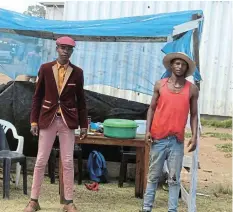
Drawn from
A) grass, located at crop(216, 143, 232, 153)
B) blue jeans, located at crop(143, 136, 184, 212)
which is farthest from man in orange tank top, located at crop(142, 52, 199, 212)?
grass, located at crop(216, 143, 232, 153)

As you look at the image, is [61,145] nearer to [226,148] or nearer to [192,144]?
[192,144]

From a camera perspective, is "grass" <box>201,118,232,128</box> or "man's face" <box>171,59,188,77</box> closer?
"man's face" <box>171,59,188,77</box>

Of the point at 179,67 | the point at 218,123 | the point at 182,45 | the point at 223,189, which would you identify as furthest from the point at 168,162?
the point at 218,123

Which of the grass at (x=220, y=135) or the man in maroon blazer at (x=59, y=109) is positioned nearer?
the man in maroon blazer at (x=59, y=109)

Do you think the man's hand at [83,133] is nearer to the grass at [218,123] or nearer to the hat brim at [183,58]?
the hat brim at [183,58]

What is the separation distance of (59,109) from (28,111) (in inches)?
93.7

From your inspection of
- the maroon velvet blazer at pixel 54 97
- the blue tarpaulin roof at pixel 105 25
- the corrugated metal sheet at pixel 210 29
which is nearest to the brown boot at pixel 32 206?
the maroon velvet blazer at pixel 54 97

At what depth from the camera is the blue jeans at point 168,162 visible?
14.5 ft

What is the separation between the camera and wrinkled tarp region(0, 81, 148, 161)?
688 centimetres

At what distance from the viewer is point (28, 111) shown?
22.6 ft

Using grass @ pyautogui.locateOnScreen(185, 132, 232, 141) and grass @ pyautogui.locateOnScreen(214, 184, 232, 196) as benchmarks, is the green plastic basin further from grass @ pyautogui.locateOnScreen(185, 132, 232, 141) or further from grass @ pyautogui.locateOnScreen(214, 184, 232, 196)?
grass @ pyautogui.locateOnScreen(185, 132, 232, 141)

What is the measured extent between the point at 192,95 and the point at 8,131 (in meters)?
3.24

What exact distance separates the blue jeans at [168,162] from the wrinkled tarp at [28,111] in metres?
2.44

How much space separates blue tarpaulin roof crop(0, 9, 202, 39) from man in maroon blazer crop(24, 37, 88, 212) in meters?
1.68
